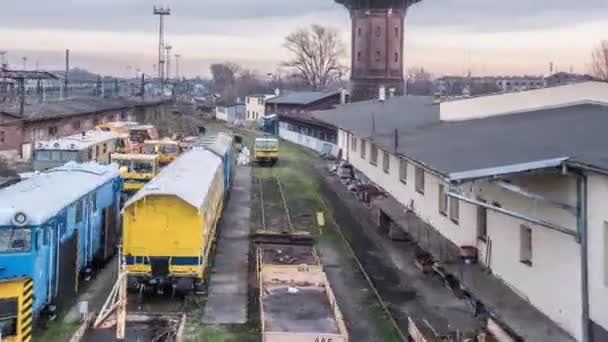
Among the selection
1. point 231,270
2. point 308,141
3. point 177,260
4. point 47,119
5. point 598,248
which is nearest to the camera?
point 598,248

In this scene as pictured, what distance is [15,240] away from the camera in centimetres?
1438

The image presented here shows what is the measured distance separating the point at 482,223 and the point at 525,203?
2.98 m

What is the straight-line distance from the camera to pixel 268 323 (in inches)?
548

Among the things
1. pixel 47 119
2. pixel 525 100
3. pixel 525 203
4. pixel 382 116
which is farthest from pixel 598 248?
pixel 47 119

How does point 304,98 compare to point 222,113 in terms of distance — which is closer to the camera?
point 304,98

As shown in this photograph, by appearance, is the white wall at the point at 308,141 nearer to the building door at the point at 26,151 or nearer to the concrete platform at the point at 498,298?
the building door at the point at 26,151

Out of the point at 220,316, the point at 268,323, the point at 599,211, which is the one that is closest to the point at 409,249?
the point at 220,316

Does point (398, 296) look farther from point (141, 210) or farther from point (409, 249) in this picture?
point (141, 210)

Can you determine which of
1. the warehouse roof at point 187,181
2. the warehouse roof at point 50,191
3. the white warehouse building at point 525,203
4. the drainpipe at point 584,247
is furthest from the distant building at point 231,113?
the drainpipe at point 584,247

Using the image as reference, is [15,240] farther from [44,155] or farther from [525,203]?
[44,155]

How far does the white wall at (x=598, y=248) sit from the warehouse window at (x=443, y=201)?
827cm

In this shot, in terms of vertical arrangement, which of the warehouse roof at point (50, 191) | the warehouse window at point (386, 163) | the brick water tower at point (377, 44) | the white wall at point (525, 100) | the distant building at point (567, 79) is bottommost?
the warehouse roof at point (50, 191)

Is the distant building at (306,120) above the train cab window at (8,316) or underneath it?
above

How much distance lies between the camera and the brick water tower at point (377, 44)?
67.4 meters
